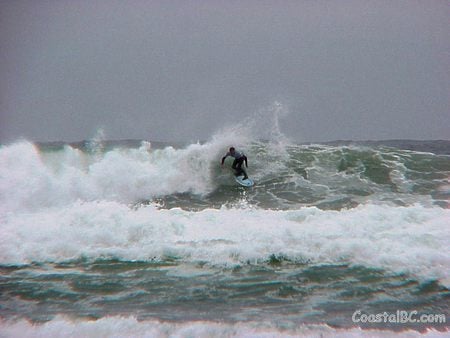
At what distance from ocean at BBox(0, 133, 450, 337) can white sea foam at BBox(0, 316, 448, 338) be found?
0.02 metres

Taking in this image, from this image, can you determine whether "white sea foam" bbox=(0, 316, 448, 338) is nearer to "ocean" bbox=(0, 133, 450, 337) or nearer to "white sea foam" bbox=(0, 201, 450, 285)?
"ocean" bbox=(0, 133, 450, 337)

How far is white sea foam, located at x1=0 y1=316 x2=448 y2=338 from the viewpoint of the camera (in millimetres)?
4445

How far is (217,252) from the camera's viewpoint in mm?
7102

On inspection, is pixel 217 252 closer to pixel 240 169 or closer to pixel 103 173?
pixel 240 169

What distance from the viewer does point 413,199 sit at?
1085 centimetres

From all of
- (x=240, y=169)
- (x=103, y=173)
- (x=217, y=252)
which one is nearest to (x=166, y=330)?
(x=217, y=252)

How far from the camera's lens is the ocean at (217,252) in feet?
15.9

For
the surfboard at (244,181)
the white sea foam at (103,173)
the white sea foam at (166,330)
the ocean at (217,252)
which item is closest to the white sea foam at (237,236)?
the ocean at (217,252)

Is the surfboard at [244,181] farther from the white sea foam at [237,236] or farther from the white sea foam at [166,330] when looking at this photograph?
the white sea foam at [166,330]

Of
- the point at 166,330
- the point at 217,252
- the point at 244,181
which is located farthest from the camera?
the point at 244,181

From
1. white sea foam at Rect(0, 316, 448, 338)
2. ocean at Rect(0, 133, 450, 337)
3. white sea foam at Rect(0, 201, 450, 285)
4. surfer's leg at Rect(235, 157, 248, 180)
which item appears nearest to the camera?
white sea foam at Rect(0, 316, 448, 338)

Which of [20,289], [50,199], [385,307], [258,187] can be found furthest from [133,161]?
[385,307]

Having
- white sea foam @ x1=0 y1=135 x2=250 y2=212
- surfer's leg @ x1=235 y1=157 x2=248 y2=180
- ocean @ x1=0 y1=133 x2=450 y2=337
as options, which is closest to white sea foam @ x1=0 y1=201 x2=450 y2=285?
ocean @ x1=0 y1=133 x2=450 y2=337

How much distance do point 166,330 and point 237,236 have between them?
11.4ft
